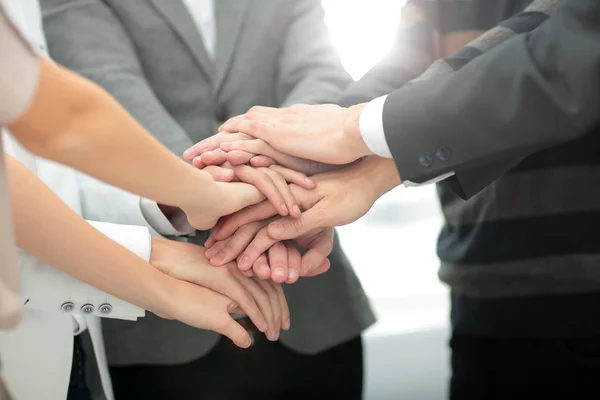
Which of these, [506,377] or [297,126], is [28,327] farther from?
[506,377]

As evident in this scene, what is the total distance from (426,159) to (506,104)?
13 centimetres

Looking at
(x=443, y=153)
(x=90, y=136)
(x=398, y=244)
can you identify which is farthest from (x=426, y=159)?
(x=398, y=244)

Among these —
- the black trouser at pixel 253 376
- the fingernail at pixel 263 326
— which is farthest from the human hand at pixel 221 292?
the black trouser at pixel 253 376

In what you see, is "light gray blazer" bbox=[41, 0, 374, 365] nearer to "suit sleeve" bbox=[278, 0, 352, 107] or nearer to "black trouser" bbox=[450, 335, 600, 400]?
"suit sleeve" bbox=[278, 0, 352, 107]

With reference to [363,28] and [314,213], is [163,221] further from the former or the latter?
[363,28]

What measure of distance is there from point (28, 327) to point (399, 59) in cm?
82

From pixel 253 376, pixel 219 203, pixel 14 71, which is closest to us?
pixel 14 71

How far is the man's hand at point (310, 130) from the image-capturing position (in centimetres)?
94

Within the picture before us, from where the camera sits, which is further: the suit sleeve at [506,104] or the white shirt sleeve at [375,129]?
the white shirt sleeve at [375,129]

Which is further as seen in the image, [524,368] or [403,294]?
[403,294]

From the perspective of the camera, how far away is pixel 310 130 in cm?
98

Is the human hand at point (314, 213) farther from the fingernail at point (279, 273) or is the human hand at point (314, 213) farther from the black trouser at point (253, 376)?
the black trouser at point (253, 376)

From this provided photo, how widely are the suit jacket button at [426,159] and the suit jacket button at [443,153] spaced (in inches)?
0.4

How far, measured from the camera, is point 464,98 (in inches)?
31.7
